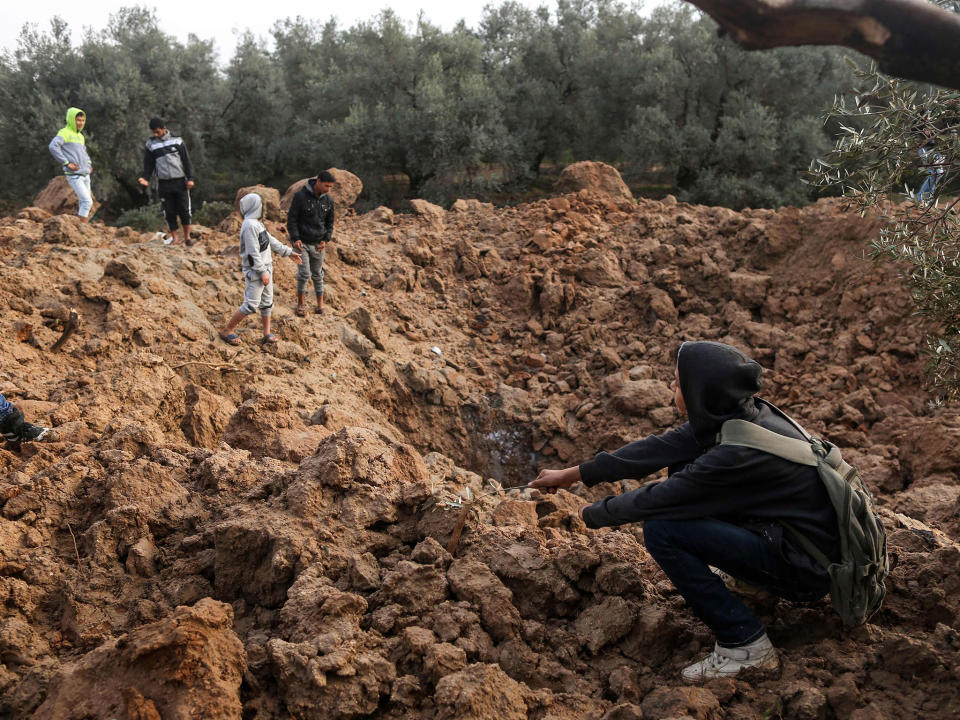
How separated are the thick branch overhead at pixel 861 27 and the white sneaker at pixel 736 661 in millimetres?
2033

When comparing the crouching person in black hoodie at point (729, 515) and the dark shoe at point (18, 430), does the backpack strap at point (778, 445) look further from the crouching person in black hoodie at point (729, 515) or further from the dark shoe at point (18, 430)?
the dark shoe at point (18, 430)

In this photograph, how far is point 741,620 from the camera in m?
2.84

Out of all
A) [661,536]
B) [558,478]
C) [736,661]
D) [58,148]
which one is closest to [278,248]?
[58,148]

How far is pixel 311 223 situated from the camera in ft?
25.9

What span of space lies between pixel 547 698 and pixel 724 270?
7.49 meters

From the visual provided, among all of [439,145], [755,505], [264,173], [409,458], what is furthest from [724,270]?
[264,173]

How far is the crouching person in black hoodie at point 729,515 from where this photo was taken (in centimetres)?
273

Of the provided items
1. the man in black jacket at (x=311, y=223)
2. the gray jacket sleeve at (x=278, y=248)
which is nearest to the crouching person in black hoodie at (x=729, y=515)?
the gray jacket sleeve at (x=278, y=248)

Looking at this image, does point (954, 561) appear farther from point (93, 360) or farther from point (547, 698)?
point (93, 360)

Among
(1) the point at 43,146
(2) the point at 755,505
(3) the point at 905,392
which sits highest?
(1) the point at 43,146

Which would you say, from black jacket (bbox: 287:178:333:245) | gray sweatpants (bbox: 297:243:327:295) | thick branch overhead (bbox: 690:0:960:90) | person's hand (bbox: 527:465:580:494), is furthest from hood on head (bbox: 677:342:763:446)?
gray sweatpants (bbox: 297:243:327:295)

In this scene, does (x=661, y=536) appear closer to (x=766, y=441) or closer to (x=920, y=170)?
(x=766, y=441)

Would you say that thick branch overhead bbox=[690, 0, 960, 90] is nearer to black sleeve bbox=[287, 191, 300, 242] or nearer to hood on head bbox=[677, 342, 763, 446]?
hood on head bbox=[677, 342, 763, 446]

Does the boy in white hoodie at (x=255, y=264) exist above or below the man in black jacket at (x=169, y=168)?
below
